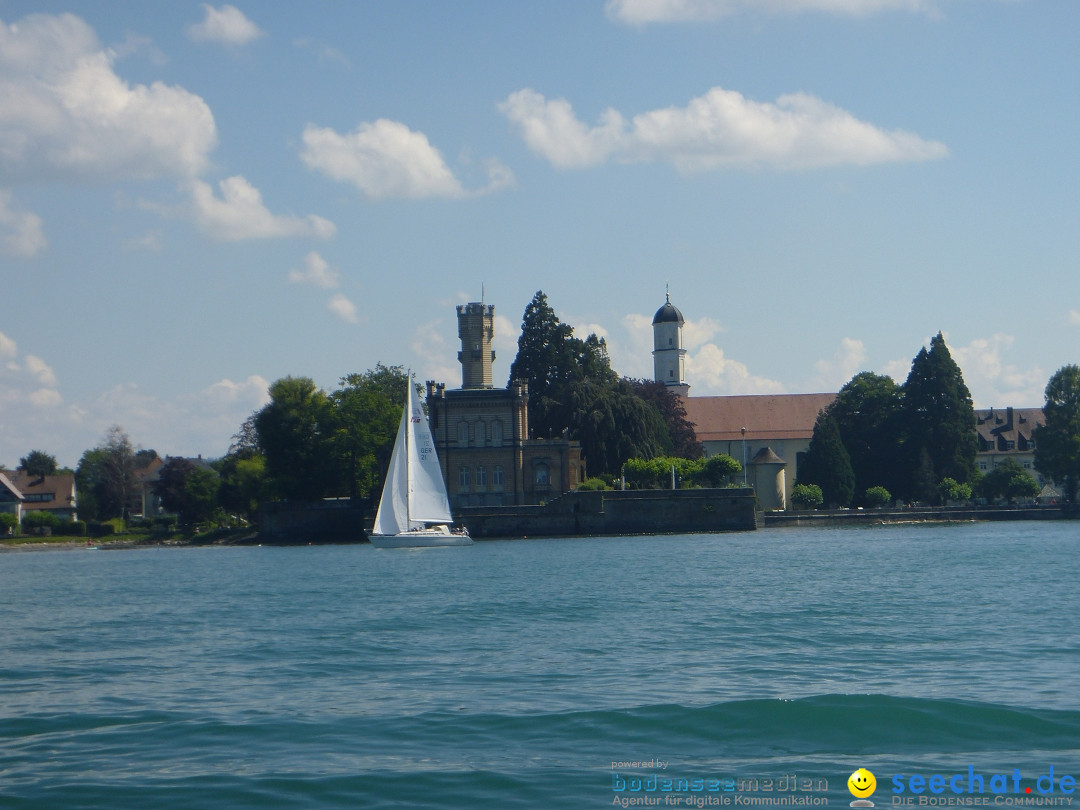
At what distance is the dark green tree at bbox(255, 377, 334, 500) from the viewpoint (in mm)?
74438

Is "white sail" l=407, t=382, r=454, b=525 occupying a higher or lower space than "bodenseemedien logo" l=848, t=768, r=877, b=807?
higher

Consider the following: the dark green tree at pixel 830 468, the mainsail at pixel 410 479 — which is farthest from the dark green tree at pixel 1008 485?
the mainsail at pixel 410 479

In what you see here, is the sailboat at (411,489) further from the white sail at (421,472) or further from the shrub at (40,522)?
the shrub at (40,522)

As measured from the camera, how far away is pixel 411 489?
2318 inches

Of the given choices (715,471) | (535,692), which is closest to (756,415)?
(715,471)

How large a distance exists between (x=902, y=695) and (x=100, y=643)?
14197mm

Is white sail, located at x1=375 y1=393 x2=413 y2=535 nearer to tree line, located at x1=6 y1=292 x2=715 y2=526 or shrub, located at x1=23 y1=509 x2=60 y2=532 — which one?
tree line, located at x1=6 y1=292 x2=715 y2=526

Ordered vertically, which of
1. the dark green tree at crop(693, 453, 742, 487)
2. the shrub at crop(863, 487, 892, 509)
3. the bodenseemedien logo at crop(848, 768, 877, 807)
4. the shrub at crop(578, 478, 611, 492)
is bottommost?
the bodenseemedien logo at crop(848, 768, 877, 807)

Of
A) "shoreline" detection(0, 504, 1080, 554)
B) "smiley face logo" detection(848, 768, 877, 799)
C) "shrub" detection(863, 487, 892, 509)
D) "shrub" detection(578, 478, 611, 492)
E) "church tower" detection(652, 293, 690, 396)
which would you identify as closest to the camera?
"smiley face logo" detection(848, 768, 877, 799)

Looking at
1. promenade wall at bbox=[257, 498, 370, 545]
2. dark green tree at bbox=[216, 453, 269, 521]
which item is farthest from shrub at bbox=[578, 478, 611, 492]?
dark green tree at bbox=[216, 453, 269, 521]

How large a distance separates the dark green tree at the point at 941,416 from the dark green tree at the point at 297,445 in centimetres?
3635

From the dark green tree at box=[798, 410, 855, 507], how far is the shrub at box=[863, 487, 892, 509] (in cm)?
129

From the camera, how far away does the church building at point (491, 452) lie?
6994 cm

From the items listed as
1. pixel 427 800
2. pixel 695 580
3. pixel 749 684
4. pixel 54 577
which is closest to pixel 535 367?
pixel 54 577
